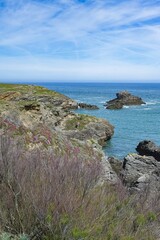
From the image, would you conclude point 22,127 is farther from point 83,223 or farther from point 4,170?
point 83,223

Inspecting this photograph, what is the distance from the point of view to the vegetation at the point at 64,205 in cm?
598

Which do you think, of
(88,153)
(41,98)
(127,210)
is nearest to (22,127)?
(88,153)

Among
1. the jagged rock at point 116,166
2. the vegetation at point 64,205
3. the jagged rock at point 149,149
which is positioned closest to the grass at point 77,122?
the jagged rock at point 149,149

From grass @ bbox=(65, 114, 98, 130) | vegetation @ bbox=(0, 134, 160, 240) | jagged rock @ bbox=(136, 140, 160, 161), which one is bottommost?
jagged rock @ bbox=(136, 140, 160, 161)

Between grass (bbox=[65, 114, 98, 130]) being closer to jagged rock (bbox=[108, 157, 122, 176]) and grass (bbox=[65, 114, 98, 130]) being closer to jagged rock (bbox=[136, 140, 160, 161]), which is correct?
jagged rock (bbox=[136, 140, 160, 161])

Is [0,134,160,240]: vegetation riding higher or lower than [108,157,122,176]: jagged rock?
higher

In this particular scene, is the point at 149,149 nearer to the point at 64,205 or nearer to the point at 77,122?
the point at 77,122

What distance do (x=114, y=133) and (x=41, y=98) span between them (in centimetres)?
1807

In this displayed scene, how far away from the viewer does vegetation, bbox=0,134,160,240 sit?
235 inches

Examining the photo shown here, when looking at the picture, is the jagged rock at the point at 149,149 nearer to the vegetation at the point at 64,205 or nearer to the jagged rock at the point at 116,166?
the jagged rock at the point at 116,166

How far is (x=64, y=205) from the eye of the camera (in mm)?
6000

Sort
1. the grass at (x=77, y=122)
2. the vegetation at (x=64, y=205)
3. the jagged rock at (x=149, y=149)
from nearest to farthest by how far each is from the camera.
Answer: the vegetation at (x=64, y=205) → the jagged rock at (x=149, y=149) → the grass at (x=77, y=122)

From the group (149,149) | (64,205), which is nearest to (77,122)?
(149,149)

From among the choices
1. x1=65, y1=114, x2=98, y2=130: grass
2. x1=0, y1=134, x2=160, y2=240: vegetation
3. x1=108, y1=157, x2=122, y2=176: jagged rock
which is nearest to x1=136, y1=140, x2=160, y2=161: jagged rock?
x1=108, y1=157, x2=122, y2=176: jagged rock
